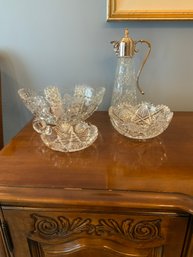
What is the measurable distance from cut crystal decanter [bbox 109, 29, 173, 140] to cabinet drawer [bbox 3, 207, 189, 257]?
260 millimetres

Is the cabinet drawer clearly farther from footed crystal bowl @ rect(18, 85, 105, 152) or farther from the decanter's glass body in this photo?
the decanter's glass body

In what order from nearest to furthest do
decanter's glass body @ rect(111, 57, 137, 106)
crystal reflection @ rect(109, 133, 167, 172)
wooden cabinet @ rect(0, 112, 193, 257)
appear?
wooden cabinet @ rect(0, 112, 193, 257) → crystal reflection @ rect(109, 133, 167, 172) → decanter's glass body @ rect(111, 57, 137, 106)

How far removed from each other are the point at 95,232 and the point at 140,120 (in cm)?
38

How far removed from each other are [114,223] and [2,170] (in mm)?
290

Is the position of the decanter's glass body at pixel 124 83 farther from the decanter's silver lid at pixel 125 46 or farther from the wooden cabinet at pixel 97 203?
the wooden cabinet at pixel 97 203

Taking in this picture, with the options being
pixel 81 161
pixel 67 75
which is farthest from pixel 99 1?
pixel 81 161

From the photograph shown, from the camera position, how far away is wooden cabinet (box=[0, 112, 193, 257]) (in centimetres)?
47

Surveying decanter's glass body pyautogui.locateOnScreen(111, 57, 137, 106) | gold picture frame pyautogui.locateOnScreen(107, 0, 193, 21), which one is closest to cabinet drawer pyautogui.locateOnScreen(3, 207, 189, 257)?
decanter's glass body pyautogui.locateOnScreen(111, 57, 137, 106)

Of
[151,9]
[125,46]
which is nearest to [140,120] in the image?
[125,46]

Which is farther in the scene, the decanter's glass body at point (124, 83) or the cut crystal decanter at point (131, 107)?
the decanter's glass body at point (124, 83)

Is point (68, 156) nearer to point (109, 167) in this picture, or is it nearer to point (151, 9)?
point (109, 167)

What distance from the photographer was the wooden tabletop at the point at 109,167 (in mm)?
490

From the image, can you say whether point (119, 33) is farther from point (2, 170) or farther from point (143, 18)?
point (2, 170)

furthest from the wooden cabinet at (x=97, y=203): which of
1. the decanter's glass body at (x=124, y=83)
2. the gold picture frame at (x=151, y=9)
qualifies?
the gold picture frame at (x=151, y=9)
